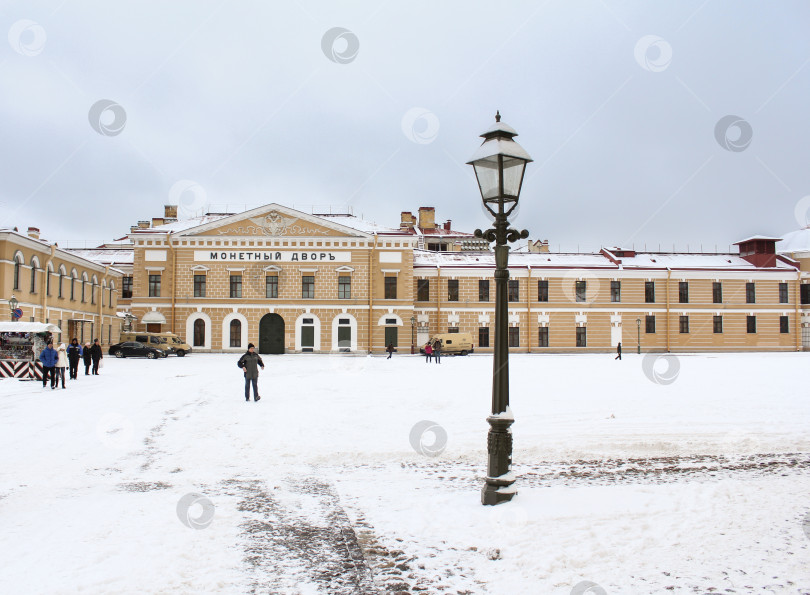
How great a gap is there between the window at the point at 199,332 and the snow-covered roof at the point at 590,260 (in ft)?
52.2

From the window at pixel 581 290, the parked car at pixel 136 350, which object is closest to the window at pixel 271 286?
the parked car at pixel 136 350

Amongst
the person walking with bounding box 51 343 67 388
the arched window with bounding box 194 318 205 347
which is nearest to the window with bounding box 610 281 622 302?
the arched window with bounding box 194 318 205 347

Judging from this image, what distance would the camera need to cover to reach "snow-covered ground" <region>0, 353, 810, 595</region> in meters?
5.17

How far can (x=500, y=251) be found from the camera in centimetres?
754

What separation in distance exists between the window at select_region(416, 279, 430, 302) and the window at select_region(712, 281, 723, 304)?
22.1 metres

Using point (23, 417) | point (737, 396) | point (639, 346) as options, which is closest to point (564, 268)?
point (639, 346)

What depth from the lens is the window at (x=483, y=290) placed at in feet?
160

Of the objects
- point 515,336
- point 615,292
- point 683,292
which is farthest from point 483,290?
point 683,292

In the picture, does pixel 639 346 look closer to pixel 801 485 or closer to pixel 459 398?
pixel 459 398

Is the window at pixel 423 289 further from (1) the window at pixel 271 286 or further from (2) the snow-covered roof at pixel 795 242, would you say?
(2) the snow-covered roof at pixel 795 242

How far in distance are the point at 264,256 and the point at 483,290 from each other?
16276mm

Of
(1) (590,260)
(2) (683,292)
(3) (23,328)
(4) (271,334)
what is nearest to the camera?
(3) (23,328)

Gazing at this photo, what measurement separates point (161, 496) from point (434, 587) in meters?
3.96

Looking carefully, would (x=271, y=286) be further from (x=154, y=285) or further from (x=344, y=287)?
(x=154, y=285)
